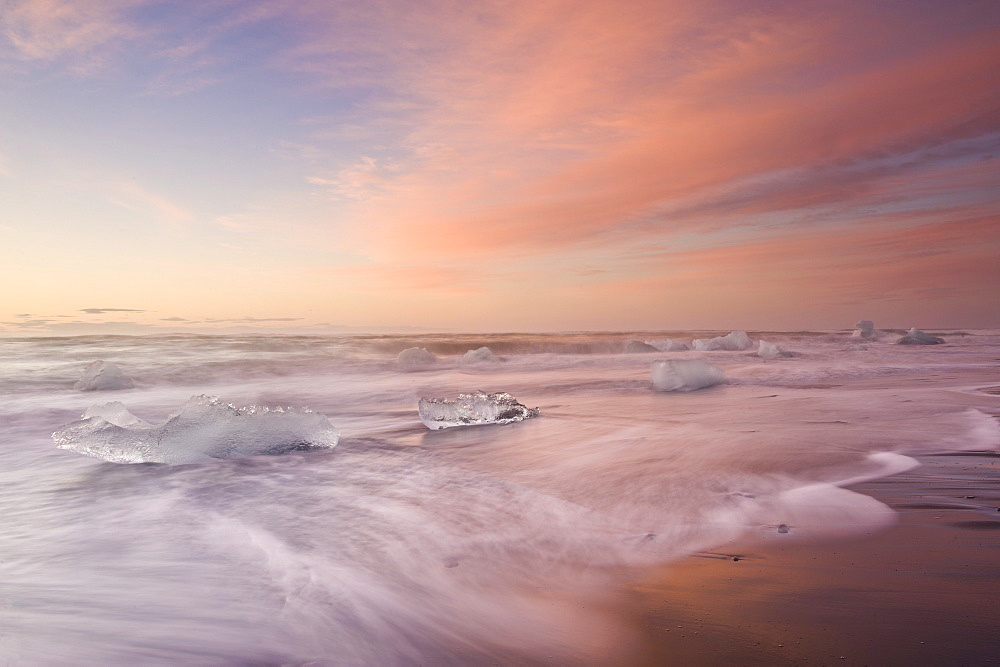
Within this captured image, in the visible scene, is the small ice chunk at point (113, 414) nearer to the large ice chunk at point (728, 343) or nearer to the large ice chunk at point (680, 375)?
the large ice chunk at point (680, 375)

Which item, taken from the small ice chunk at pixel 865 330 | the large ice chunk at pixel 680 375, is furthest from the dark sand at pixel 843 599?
the small ice chunk at pixel 865 330

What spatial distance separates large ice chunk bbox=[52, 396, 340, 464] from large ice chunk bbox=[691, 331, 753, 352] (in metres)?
18.3

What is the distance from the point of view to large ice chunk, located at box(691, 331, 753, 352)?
66.4ft

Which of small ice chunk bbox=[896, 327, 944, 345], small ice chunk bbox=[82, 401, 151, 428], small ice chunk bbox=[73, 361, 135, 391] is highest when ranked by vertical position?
small ice chunk bbox=[896, 327, 944, 345]

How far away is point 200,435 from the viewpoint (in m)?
4.51

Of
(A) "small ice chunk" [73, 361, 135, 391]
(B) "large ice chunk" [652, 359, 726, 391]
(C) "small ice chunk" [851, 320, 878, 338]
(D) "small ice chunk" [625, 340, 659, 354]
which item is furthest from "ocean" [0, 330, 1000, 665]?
(C) "small ice chunk" [851, 320, 878, 338]

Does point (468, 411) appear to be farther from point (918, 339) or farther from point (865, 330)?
point (865, 330)

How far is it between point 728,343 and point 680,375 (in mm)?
13107

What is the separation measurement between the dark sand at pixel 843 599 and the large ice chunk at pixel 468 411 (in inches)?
147

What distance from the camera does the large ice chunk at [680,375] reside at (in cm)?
864

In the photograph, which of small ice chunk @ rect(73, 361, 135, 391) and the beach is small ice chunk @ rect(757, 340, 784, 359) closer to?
the beach

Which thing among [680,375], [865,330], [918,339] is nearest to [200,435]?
[680,375]

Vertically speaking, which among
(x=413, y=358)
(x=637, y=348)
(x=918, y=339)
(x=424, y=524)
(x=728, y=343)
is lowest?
(x=424, y=524)

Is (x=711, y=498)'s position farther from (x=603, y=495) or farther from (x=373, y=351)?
(x=373, y=351)
